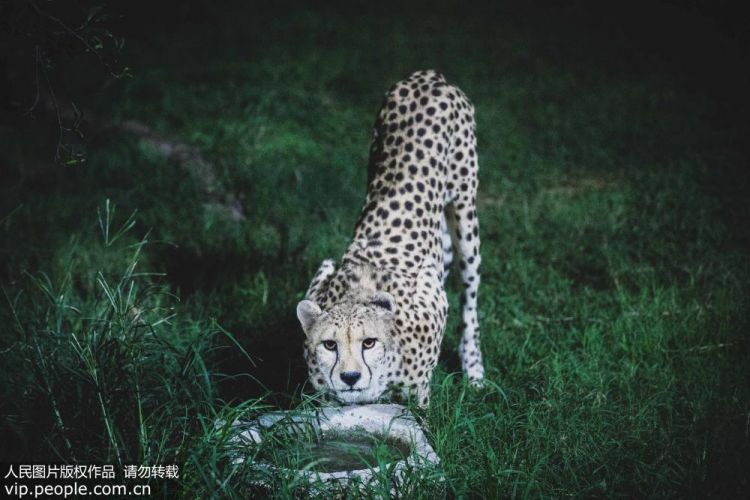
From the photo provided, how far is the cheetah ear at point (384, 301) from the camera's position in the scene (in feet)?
11.1

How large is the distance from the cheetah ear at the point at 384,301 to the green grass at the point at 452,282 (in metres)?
0.46

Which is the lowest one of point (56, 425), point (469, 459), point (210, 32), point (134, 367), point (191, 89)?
point (469, 459)

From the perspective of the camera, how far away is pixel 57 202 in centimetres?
600

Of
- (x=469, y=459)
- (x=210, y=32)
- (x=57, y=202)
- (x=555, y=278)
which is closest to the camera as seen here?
(x=469, y=459)

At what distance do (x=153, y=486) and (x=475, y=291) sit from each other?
220cm

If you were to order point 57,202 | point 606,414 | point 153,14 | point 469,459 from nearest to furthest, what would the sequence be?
point 469,459 → point 606,414 → point 57,202 → point 153,14

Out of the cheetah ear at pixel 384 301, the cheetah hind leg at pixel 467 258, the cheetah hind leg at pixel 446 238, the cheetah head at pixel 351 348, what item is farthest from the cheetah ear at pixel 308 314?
the cheetah hind leg at pixel 446 238

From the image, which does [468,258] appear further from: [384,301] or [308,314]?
[308,314]

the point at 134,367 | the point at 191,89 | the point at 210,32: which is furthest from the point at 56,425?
the point at 210,32

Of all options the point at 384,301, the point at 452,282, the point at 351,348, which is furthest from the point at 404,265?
the point at 452,282

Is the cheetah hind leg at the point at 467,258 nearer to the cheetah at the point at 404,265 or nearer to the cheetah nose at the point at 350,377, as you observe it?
the cheetah at the point at 404,265

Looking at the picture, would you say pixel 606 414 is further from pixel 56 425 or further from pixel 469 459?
pixel 56 425

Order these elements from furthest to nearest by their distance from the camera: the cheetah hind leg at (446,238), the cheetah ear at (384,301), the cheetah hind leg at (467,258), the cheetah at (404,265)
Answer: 1. the cheetah hind leg at (446,238)
2. the cheetah hind leg at (467,258)
3. the cheetah ear at (384,301)
4. the cheetah at (404,265)

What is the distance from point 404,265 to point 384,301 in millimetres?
508
